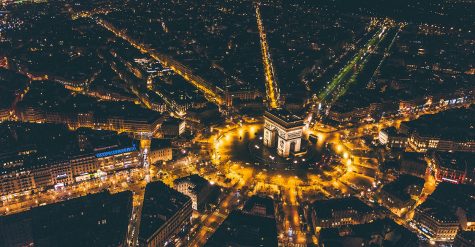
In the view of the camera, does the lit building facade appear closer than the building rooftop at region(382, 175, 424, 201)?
No

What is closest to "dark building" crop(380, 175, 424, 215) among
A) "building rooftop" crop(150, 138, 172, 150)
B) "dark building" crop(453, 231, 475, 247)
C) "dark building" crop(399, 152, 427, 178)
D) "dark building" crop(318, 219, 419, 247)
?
"dark building" crop(399, 152, 427, 178)

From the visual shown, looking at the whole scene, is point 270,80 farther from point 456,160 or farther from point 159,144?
point 456,160

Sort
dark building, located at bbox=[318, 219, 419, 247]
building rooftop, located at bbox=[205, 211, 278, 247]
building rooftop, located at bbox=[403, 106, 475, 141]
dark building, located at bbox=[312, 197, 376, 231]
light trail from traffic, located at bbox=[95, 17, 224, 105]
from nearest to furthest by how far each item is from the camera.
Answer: building rooftop, located at bbox=[205, 211, 278, 247] → dark building, located at bbox=[318, 219, 419, 247] → dark building, located at bbox=[312, 197, 376, 231] → building rooftop, located at bbox=[403, 106, 475, 141] → light trail from traffic, located at bbox=[95, 17, 224, 105]

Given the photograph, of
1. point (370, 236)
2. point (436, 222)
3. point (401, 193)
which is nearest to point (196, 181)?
point (370, 236)

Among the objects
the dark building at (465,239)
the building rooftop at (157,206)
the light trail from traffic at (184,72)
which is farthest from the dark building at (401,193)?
the light trail from traffic at (184,72)

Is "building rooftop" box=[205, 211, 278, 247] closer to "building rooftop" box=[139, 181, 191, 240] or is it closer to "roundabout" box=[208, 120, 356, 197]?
"building rooftop" box=[139, 181, 191, 240]

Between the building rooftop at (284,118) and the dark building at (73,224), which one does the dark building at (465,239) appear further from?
the dark building at (73,224)

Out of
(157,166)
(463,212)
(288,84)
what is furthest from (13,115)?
(463,212)
